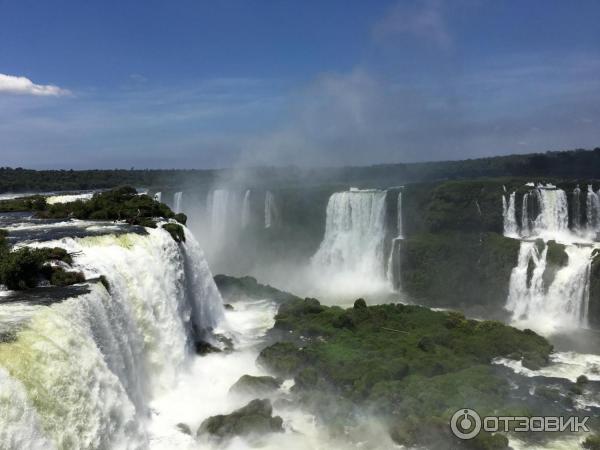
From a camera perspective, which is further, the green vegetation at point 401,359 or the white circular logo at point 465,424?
the green vegetation at point 401,359

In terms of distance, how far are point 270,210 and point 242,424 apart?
32.4m

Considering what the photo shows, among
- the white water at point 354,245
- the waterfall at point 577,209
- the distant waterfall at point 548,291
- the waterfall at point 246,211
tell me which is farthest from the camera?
the waterfall at point 246,211

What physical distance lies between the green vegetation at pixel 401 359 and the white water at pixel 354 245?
10.9 m

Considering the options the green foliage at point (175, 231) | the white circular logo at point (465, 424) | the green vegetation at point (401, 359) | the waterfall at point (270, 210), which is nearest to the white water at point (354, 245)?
the waterfall at point (270, 210)

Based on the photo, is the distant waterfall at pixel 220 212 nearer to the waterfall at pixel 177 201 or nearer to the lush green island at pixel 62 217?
the waterfall at pixel 177 201

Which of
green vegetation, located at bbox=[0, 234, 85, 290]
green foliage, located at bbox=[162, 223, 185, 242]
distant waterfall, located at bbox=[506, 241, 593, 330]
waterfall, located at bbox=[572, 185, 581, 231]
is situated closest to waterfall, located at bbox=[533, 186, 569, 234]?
waterfall, located at bbox=[572, 185, 581, 231]

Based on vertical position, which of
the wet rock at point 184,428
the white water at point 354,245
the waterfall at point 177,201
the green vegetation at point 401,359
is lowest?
the wet rock at point 184,428

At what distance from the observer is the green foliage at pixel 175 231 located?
2221cm

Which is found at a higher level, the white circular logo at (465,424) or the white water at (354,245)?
the white water at (354,245)

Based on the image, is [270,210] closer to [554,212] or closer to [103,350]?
[554,212]

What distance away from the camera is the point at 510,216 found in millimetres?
34781

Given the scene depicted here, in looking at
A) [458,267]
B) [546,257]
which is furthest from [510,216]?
[546,257]

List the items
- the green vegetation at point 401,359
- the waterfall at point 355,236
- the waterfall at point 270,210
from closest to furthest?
the green vegetation at point 401,359, the waterfall at point 355,236, the waterfall at point 270,210

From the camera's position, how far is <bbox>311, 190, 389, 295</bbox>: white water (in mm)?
37938
